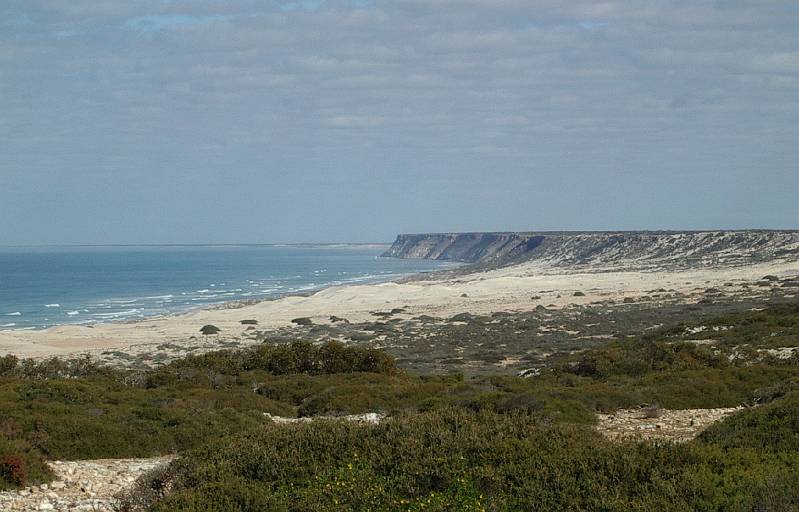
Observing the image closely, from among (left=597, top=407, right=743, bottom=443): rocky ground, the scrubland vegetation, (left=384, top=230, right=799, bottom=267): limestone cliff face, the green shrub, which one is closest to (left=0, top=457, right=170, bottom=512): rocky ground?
the green shrub

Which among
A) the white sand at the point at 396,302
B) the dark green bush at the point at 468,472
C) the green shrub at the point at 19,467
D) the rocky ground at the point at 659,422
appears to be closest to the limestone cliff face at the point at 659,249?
the white sand at the point at 396,302

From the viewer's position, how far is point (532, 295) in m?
64.6

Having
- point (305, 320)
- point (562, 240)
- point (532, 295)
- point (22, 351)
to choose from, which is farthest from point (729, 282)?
point (562, 240)

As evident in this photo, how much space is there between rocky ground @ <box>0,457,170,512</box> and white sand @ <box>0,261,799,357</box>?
31.3 m

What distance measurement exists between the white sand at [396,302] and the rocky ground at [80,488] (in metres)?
31.3

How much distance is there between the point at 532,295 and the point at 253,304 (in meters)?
26.9

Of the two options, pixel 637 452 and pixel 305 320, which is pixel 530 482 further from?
pixel 305 320

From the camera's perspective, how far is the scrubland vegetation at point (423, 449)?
Answer: 7801 mm

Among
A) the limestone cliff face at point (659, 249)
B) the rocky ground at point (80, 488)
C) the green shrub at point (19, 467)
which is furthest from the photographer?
the limestone cliff face at point (659, 249)

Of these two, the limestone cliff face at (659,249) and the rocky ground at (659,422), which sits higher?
the limestone cliff face at (659,249)

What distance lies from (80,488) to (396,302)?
56.2 m

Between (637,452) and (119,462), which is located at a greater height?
(637,452)

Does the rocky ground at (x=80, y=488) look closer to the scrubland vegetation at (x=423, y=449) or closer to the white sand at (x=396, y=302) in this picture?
the scrubland vegetation at (x=423, y=449)

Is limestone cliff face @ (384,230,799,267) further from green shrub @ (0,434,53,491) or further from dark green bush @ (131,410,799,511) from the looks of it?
green shrub @ (0,434,53,491)
